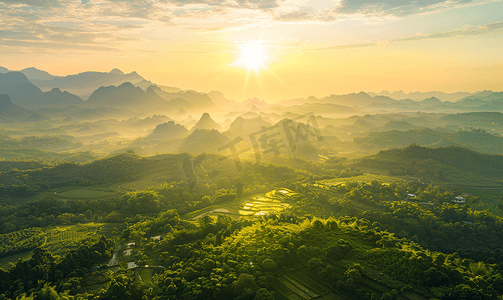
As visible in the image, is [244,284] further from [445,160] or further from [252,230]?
[445,160]

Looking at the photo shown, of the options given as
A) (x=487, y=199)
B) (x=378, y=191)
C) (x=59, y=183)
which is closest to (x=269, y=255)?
(x=378, y=191)

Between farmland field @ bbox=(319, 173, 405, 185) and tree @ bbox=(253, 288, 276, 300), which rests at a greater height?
tree @ bbox=(253, 288, 276, 300)

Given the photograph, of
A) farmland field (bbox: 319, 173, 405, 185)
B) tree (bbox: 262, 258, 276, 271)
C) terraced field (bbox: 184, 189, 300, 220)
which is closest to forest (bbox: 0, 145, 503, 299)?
tree (bbox: 262, 258, 276, 271)

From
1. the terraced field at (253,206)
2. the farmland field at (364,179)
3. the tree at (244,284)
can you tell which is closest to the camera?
the tree at (244,284)

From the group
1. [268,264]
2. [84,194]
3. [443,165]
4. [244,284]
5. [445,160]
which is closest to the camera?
[244,284]

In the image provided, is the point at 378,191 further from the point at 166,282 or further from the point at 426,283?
the point at 166,282

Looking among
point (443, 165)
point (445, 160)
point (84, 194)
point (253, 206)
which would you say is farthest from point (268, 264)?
point (445, 160)

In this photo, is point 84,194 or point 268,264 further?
point 84,194

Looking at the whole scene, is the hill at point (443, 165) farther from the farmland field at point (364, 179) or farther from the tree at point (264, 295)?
the tree at point (264, 295)

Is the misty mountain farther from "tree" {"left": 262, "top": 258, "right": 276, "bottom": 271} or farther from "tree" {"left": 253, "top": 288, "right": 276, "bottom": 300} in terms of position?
"tree" {"left": 253, "top": 288, "right": 276, "bottom": 300}

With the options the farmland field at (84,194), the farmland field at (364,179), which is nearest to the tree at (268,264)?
the farmland field at (364,179)

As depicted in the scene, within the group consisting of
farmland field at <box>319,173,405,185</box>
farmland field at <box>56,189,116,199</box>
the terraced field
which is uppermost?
farmland field at <box>56,189,116,199</box>
